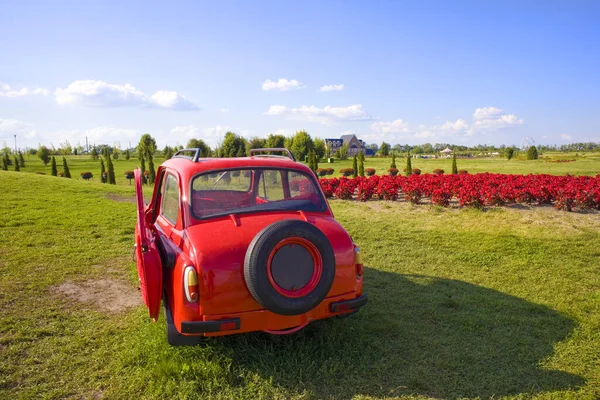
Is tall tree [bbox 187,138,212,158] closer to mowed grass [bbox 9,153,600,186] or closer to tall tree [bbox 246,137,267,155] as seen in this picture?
tall tree [bbox 246,137,267,155]

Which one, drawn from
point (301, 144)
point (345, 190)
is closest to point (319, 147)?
point (301, 144)

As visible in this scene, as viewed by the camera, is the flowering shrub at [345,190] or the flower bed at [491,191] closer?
the flower bed at [491,191]

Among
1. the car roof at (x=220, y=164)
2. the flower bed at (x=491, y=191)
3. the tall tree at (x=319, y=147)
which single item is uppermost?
the tall tree at (x=319, y=147)

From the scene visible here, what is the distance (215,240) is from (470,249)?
5860mm

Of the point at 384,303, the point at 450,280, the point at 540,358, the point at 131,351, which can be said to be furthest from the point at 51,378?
the point at 450,280

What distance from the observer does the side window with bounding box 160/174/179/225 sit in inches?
175

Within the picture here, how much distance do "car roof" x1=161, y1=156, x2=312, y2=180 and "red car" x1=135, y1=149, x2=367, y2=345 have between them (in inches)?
0.6

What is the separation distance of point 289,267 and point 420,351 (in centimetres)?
168

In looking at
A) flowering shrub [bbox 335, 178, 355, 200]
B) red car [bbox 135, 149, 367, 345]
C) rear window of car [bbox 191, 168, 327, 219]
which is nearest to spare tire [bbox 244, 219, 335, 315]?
red car [bbox 135, 149, 367, 345]

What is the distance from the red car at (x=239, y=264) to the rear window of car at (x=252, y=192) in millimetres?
15

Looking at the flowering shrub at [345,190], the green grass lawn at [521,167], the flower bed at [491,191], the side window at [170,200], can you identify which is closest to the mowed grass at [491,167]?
the green grass lawn at [521,167]

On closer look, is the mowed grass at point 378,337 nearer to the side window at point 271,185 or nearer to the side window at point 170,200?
the side window at point 170,200

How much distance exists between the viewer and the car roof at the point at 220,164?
4348mm

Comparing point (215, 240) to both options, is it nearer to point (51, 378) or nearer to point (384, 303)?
point (51, 378)
